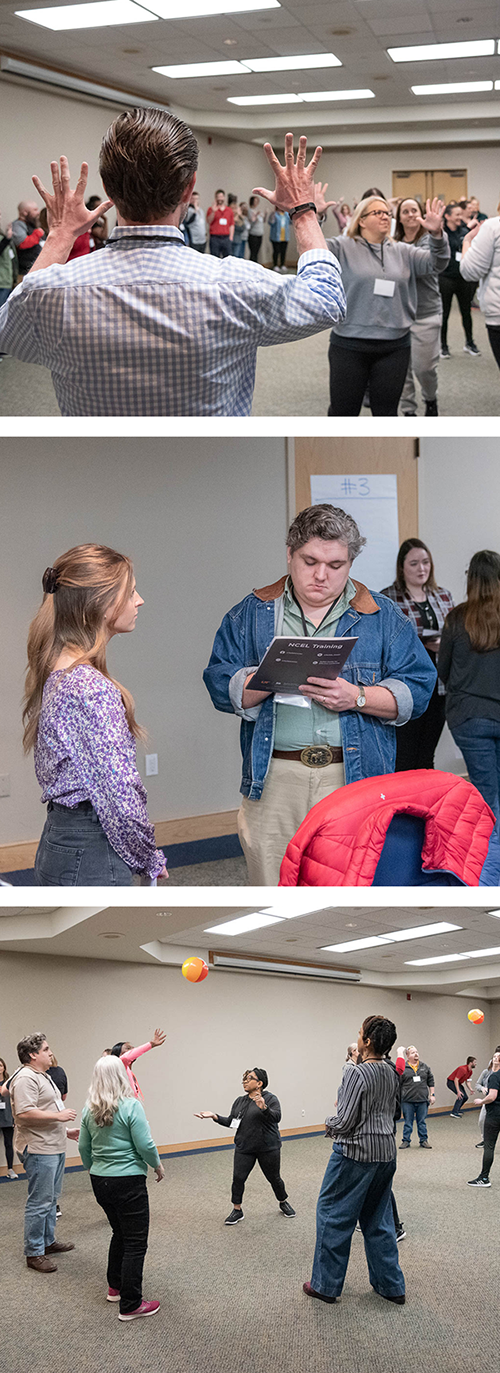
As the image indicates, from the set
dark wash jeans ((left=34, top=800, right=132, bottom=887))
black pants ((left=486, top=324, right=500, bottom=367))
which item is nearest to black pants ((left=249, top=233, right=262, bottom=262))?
black pants ((left=486, top=324, right=500, bottom=367))

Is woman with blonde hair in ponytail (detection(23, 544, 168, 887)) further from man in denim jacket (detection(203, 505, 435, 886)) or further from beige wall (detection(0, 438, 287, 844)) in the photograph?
beige wall (detection(0, 438, 287, 844))

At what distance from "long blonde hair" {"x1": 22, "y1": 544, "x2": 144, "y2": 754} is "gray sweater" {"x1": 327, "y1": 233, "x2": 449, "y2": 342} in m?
1.16

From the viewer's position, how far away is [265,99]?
2213 millimetres

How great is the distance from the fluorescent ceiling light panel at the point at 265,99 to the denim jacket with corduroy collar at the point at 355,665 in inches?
42.6

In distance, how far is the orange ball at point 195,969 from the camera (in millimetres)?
1979

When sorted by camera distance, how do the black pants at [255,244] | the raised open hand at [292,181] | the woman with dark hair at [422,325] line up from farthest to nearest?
the woman with dark hair at [422,325] < the black pants at [255,244] < the raised open hand at [292,181]

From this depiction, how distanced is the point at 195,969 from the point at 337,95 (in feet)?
6.39

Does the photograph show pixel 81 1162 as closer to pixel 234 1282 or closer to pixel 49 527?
pixel 234 1282

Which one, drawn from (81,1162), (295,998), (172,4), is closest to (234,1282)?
(81,1162)

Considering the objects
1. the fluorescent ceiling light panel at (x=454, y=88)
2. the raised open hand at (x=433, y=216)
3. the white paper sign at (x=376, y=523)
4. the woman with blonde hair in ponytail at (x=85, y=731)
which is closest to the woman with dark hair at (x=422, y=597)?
the white paper sign at (x=376, y=523)

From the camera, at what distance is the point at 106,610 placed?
6.08ft

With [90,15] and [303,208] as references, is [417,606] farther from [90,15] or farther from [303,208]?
[90,15]

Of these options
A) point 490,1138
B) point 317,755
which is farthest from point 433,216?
point 490,1138

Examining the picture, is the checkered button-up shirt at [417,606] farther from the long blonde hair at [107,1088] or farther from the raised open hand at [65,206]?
the long blonde hair at [107,1088]
